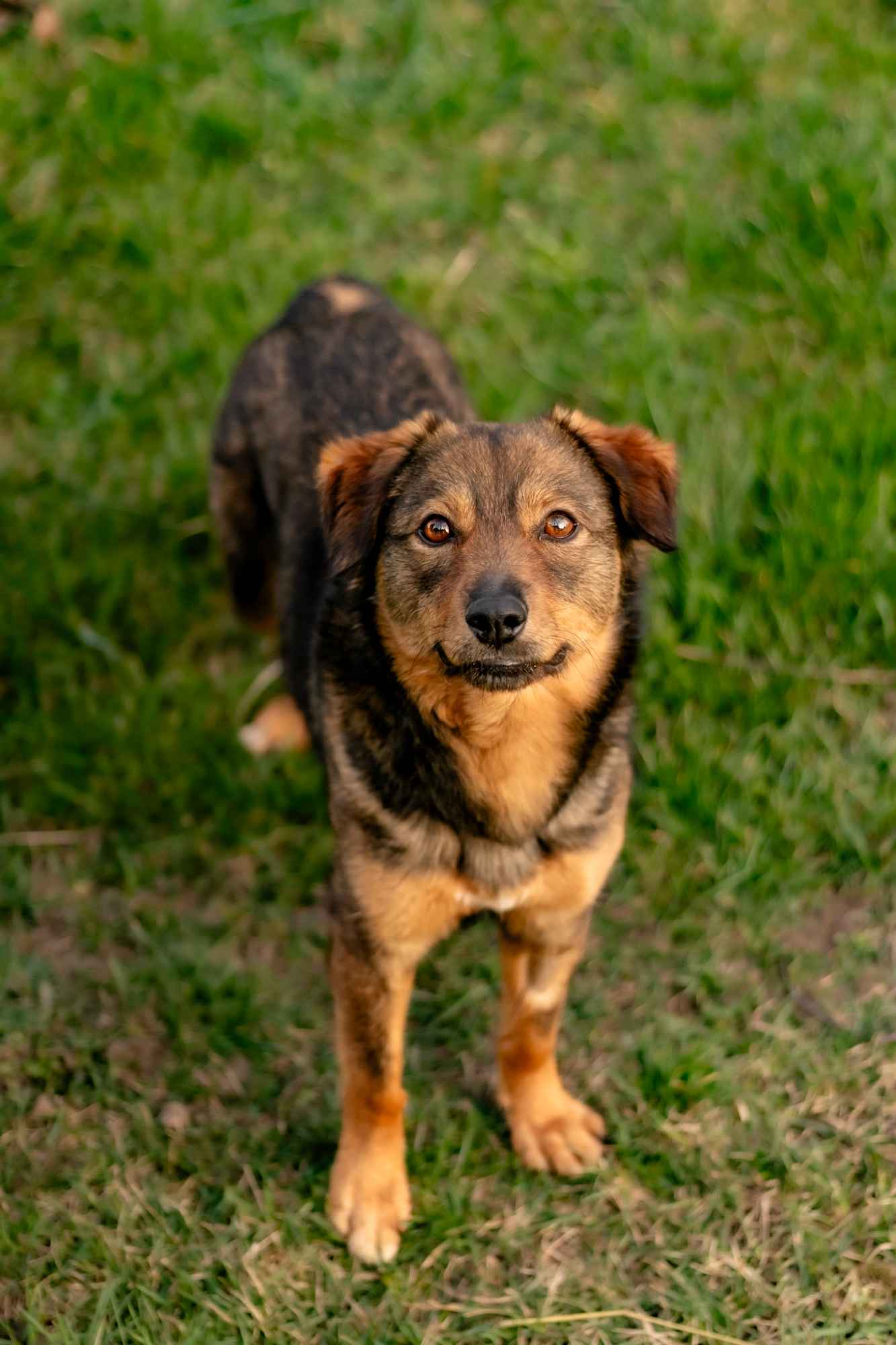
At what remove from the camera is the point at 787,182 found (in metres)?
5.87

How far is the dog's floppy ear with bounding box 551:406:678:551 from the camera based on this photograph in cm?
338

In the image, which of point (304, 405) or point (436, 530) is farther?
point (304, 405)

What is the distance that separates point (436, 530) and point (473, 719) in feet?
1.39

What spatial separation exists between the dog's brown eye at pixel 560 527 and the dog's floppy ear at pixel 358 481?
15.5 inches

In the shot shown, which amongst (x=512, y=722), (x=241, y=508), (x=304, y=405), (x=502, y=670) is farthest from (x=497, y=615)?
(x=241, y=508)

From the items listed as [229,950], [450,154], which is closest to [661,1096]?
[229,950]

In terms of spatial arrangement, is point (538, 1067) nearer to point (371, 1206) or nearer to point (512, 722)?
point (371, 1206)

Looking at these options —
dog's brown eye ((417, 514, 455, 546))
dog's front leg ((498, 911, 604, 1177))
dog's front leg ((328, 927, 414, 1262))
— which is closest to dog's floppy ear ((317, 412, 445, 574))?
dog's brown eye ((417, 514, 455, 546))

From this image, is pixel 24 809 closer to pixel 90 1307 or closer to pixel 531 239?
pixel 90 1307

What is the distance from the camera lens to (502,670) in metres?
3.15

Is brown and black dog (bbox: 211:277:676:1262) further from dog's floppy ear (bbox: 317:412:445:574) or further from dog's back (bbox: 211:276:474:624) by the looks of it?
dog's back (bbox: 211:276:474:624)

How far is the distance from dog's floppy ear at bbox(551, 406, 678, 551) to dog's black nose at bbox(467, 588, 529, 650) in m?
0.46

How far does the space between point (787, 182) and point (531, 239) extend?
1021mm

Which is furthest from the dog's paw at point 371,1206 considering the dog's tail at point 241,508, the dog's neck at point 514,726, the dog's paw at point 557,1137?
the dog's tail at point 241,508
